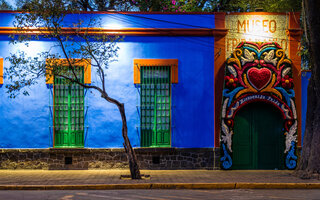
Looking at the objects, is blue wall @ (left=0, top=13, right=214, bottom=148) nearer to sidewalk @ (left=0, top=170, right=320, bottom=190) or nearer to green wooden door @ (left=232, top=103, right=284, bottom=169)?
green wooden door @ (left=232, top=103, right=284, bottom=169)

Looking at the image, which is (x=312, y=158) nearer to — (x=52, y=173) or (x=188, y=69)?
(x=188, y=69)

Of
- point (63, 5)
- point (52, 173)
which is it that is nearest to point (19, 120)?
point (52, 173)

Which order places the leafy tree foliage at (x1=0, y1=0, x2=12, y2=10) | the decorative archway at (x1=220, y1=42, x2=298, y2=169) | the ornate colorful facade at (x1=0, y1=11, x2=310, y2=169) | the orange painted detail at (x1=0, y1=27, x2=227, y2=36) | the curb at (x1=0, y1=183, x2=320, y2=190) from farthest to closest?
the leafy tree foliage at (x1=0, y1=0, x2=12, y2=10)
the decorative archway at (x1=220, y1=42, x2=298, y2=169)
the ornate colorful facade at (x1=0, y1=11, x2=310, y2=169)
the orange painted detail at (x1=0, y1=27, x2=227, y2=36)
the curb at (x1=0, y1=183, x2=320, y2=190)

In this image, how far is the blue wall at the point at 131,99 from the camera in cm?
1446

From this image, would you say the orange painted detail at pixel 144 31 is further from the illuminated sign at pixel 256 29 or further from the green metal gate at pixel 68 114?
Answer: the green metal gate at pixel 68 114

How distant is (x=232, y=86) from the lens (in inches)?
575

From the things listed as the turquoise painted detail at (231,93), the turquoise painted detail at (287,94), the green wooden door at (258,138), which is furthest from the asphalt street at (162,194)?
the turquoise painted detail at (287,94)

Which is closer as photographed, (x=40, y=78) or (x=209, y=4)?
(x=40, y=78)

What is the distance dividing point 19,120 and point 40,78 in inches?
58.6

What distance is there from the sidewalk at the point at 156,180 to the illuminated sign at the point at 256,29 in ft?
13.4

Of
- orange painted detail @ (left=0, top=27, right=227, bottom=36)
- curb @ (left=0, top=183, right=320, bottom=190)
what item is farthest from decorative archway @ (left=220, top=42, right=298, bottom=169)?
curb @ (left=0, top=183, right=320, bottom=190)

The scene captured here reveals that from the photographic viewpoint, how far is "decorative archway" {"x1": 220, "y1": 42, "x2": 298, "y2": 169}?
14562 millimetres

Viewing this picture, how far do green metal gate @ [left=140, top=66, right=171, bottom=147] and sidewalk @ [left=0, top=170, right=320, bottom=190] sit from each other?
3.86 feet

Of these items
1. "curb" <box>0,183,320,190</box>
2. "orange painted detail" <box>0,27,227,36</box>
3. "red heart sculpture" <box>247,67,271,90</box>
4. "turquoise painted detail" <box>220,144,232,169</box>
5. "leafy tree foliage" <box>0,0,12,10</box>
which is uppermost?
"leafy tree foliage" <box>0,0,12,10</box>
